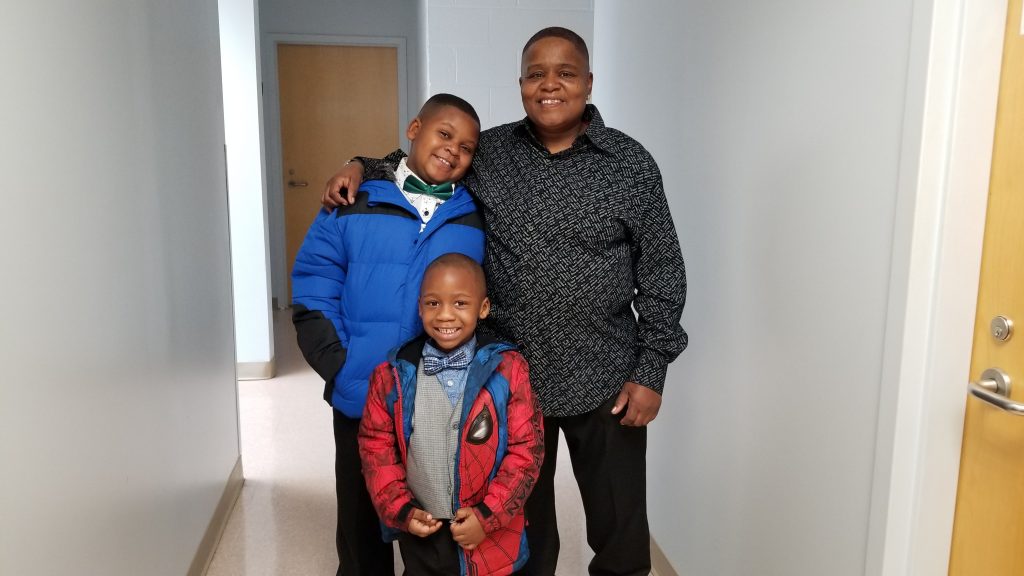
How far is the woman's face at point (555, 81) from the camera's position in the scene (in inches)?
58.6

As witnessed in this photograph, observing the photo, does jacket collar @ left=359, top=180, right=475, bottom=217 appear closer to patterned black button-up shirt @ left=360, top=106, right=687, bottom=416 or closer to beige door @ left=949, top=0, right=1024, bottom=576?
patterned black button-up shirt @ left=360, top=106, right=687, bottom=416

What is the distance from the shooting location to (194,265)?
2.31m

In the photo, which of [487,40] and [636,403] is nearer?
[636,403]

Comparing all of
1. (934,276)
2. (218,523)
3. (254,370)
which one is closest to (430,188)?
(934,276)

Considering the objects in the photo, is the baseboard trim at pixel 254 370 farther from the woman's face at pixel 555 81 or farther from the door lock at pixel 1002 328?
the door lock at pixel 1002 328

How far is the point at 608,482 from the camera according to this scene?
5.43 feet

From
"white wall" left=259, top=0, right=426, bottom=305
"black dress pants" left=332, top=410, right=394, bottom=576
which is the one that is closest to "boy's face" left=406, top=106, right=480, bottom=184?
"black dress pants" left=332, top=410, right=394, bottom=576

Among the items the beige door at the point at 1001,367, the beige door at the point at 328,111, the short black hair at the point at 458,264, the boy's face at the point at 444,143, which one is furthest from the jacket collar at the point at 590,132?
the beige door at the point at 328,111

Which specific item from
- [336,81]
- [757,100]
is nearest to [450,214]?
[757,100]

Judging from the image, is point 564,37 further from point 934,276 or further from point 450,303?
point 934,276

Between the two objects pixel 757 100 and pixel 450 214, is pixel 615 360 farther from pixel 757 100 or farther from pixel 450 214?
pixel 757 100

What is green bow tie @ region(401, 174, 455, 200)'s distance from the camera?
1.57 metres

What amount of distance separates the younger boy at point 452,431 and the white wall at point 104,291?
1.70ft

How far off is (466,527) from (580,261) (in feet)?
1.79
